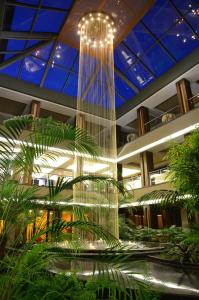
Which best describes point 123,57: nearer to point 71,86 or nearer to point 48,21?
point 71,86

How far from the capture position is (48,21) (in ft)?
35.4

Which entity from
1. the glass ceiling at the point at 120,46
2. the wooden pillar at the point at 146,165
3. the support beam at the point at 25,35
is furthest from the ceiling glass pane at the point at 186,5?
the wooden pillar at the point at 146,165

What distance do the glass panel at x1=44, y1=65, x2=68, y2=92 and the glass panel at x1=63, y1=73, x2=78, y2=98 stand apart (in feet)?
1.00

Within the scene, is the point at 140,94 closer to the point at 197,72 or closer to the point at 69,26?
the point at 197,72

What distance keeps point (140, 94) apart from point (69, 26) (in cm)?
696

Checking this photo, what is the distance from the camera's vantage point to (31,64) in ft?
42.0

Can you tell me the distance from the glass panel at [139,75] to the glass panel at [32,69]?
15.6ft

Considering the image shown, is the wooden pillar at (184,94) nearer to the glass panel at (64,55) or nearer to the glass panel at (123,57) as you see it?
the glass panel at (123,57)


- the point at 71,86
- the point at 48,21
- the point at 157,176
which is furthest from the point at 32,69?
the point at 157,176

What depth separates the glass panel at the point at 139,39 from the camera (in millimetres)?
11648

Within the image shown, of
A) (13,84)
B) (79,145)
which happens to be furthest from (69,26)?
(79,145)

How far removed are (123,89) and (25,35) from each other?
671 cm

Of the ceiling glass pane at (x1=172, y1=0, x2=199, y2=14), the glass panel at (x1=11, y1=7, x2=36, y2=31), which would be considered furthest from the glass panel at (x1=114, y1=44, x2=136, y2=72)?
the glass panel at (x1=11, y1=7, x2=36, y2=31)

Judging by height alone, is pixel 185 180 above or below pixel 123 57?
below
